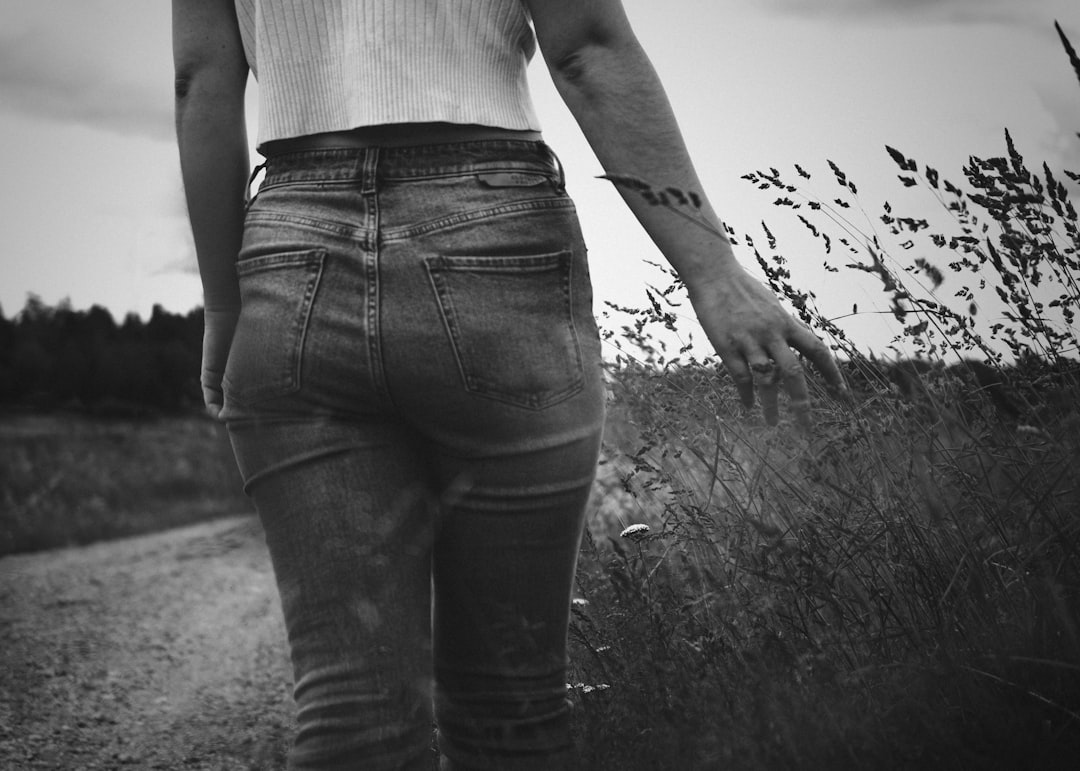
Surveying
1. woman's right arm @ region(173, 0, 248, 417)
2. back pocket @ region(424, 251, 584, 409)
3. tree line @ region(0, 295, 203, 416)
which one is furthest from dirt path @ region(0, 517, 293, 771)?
tree line @ region(0, 295, 203, 416)

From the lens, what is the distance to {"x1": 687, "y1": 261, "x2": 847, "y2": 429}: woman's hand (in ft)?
4.23

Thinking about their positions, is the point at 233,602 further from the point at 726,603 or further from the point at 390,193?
the point at 390,193

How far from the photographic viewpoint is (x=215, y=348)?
1.73 metres

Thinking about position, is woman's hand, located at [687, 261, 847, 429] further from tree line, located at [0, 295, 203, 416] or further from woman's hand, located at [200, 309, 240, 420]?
tree line, located at [0, 295, 203, 416]

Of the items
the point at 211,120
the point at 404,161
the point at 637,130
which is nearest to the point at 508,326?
the point at 404,161

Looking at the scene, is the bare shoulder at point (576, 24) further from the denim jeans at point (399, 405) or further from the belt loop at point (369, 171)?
the belt loop at point (369, 171)

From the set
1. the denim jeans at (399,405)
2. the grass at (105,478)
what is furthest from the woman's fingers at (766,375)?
the grass at (105,478)

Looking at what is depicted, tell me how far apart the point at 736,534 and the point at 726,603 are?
1.19 feet

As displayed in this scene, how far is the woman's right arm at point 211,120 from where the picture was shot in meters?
1.55

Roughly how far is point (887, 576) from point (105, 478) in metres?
13.0

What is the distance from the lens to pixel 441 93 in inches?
52.9

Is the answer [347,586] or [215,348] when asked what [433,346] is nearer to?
[347,586]

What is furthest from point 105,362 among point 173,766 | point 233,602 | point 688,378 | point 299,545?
point 299,545

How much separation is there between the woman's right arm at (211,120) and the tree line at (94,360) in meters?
13.4
